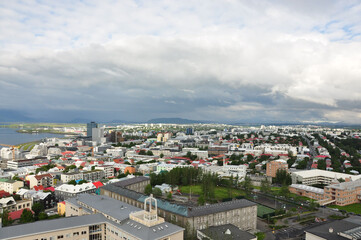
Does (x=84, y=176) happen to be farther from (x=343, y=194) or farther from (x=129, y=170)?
(x=343, y=194)

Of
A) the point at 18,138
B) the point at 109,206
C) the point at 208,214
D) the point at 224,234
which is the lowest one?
the point at 18,138

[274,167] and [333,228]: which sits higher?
[333,228]

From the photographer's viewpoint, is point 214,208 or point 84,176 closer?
point 214,208

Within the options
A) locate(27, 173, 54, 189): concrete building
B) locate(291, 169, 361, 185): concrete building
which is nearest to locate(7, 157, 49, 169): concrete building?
locate(27, 173, 54, 189): concrete building

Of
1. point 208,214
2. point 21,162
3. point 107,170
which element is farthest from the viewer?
point 21,162

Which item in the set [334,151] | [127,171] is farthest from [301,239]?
[334,151]

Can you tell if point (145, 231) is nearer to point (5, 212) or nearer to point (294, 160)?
point (5, 212)

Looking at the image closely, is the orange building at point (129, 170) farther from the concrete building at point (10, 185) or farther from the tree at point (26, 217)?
the tree at point (26, 217)

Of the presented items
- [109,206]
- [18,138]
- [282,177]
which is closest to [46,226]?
[109,206]
